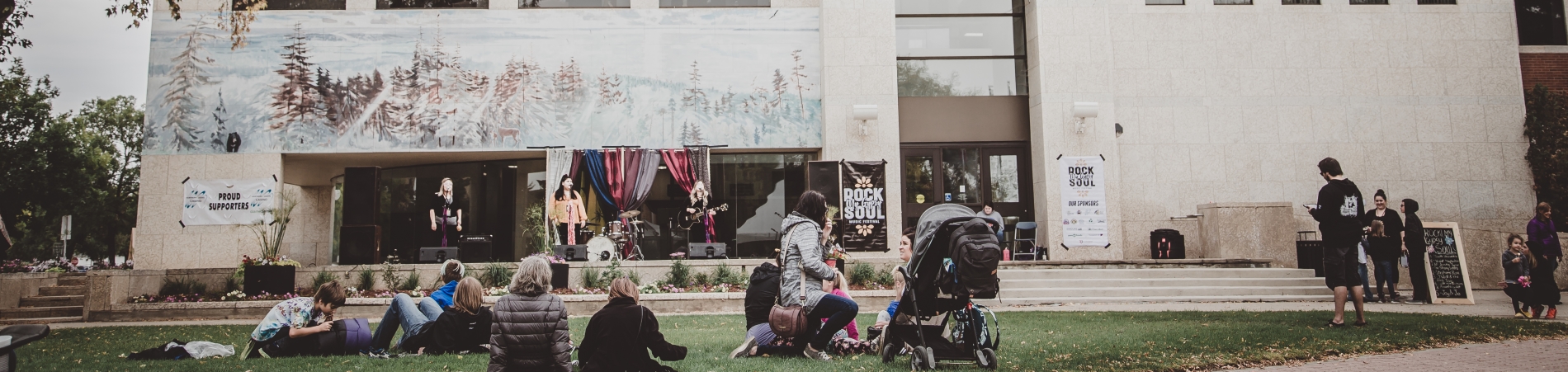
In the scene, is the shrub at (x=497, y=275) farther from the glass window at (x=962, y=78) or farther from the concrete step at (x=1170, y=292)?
the glass window at (x=962, y=78)

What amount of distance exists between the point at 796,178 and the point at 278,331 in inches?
499

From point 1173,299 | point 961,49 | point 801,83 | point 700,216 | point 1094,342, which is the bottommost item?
point 1173,299

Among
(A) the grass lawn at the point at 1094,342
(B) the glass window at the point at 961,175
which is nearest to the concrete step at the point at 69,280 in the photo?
(A) the grass lawn at the point at 1094,342

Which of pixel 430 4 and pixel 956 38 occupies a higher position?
pixel 430 4

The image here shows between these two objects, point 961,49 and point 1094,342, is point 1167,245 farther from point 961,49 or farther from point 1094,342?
point 1094,342

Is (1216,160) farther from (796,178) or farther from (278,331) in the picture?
(278,331)

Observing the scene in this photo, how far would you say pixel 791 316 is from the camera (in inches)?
240

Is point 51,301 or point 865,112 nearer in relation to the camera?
point 51,301

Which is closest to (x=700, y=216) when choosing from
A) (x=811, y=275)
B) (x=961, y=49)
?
(x=961, y=49)

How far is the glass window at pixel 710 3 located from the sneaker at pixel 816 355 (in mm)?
13388

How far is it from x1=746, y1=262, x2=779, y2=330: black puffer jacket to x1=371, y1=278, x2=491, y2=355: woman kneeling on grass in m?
2.19

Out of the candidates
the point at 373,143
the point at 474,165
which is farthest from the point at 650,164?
the point at 373,143

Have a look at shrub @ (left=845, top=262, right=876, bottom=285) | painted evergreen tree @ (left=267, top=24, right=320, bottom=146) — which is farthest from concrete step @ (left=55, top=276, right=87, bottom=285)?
shrub @ (left=845, top=262, right=876, bottom=285)

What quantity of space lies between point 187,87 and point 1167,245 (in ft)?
65.4
